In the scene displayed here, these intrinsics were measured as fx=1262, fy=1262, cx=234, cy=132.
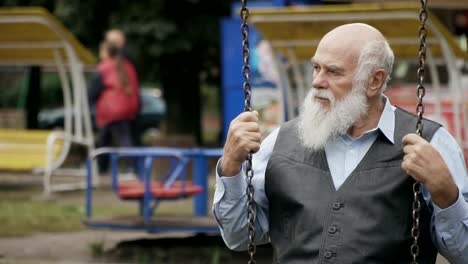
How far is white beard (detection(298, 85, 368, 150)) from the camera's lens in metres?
4.05

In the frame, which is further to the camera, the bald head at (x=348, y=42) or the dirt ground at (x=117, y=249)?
the dirt ground at (x=117, y=249)

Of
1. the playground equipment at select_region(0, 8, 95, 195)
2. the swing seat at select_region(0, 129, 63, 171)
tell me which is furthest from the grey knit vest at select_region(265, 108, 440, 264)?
the swing seat at select_region(0, 129, 63, 171)

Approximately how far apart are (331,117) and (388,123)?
0.19m

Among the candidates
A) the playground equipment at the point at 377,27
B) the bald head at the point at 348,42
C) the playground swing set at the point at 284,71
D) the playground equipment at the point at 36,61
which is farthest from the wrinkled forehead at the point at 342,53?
the playground equipment at the point at 36,61

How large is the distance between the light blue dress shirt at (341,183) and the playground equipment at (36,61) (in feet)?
32.4

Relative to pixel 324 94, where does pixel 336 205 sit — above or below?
below

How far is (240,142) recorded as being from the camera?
156 inches

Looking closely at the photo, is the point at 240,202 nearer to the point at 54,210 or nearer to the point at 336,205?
the point at 336,205

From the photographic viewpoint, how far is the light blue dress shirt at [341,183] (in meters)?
3.88

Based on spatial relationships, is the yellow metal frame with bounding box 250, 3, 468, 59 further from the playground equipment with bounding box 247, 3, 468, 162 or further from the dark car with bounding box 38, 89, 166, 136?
the dark car with bounding box 38, 89, 166, 136

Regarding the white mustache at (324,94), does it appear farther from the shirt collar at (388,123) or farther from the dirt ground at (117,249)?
the dirt ground at (117,249)

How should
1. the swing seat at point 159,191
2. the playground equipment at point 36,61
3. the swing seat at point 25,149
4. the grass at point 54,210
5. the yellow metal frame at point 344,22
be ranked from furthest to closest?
the swing seat at point 25,149
the playground equipment at point 36,61
the grass at point 54,210
the yellow metal frame at point 344,22
the swing seat at point 159,191

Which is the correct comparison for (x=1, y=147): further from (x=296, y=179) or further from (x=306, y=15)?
(x=296, y=179)

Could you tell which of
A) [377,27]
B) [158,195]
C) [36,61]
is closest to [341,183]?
[158,195]
